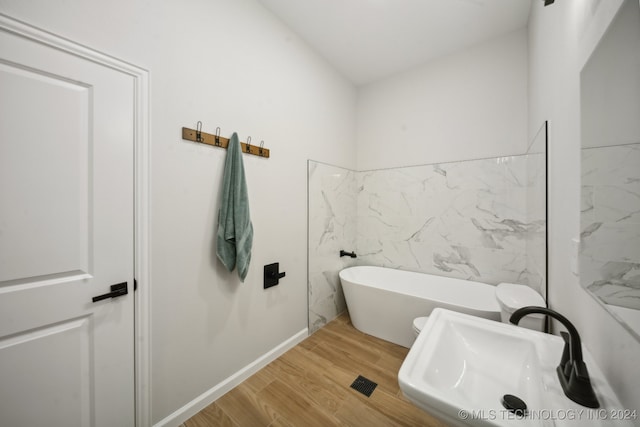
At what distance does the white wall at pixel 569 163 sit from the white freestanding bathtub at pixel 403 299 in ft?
2.55

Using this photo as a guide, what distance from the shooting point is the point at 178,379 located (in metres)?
1.34

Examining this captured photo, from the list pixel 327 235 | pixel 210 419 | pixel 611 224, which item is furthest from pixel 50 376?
pixel 611 224

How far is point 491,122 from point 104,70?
2.93 m

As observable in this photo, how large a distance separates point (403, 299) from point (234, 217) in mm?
1589

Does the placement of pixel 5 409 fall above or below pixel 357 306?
above

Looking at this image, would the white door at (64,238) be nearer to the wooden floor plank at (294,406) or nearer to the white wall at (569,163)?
the wooden floor plank at (294,406)

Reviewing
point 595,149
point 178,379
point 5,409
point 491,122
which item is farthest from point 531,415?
point 491,122

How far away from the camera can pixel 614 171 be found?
646mm

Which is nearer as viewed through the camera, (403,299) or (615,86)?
(615,86)

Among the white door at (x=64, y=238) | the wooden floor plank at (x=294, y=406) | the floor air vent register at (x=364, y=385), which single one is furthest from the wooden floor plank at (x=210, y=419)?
the floor air vent register at (x=364, y=385)

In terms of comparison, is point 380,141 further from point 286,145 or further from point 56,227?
point 56,227

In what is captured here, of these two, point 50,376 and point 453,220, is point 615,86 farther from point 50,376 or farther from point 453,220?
point 50,376

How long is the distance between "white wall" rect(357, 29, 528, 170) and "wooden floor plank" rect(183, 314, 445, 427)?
209cm

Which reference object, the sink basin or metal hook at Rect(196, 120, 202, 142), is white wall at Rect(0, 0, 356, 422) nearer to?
metal hook at Rect(196, 120, 202, 142)
